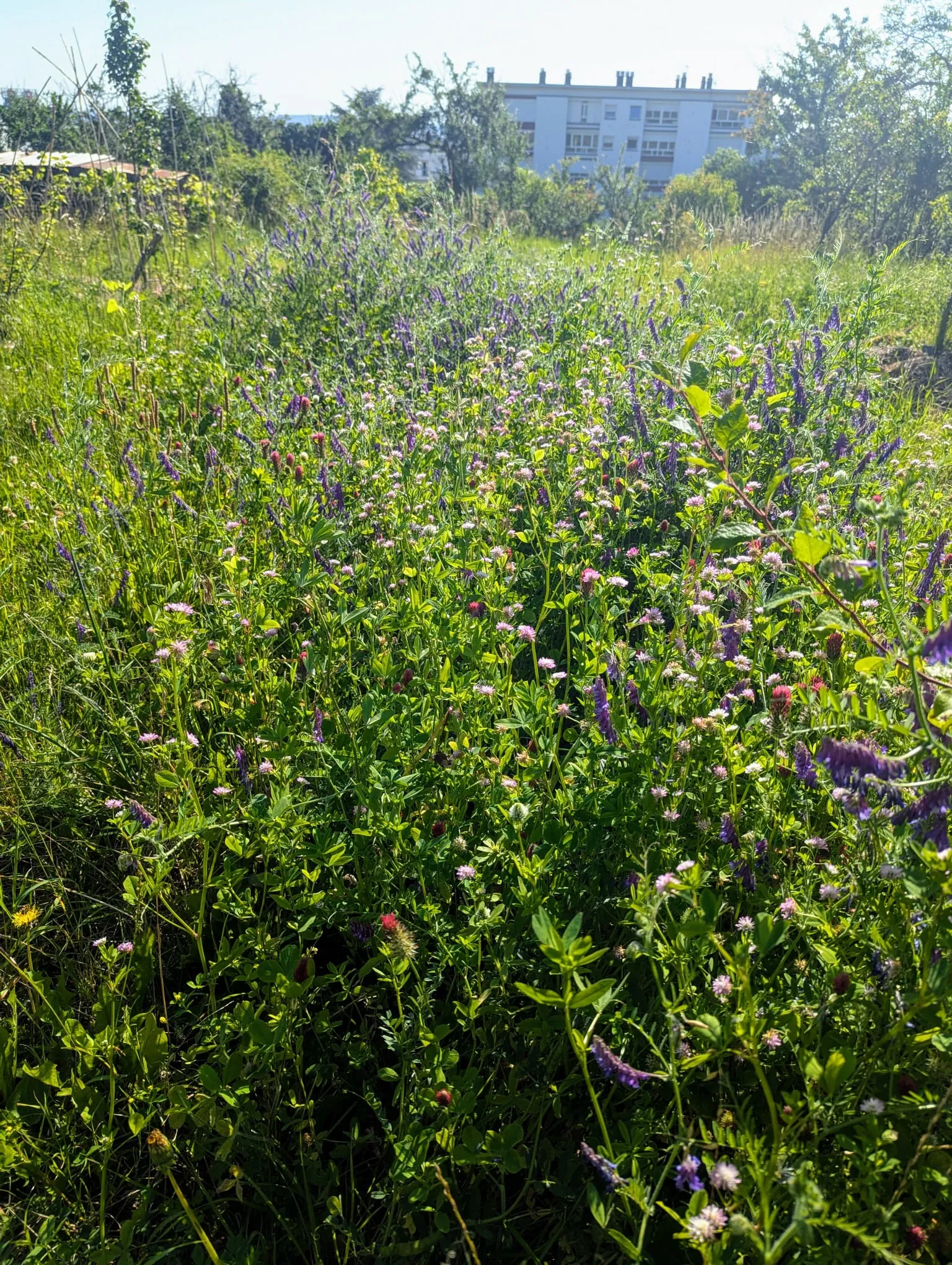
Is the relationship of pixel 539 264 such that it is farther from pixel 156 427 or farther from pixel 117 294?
pixel 156 427

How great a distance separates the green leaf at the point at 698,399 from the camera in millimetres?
1292

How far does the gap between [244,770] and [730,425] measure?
1.25 metres

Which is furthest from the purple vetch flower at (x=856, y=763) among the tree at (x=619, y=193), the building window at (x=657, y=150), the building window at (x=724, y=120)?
the building window at (x=724, y=120)

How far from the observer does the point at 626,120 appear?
262ft

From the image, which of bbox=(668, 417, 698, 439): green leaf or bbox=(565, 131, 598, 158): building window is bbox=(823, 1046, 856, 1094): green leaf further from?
bbox=(565, 131, 598, 158): building window

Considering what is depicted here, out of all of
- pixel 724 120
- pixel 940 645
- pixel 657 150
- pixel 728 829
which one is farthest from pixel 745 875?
pixel 724 120

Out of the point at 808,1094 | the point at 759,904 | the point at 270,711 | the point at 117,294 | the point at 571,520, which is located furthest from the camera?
the point at 117,294

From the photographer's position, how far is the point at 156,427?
3.79 metres

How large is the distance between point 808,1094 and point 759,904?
1.44 ft

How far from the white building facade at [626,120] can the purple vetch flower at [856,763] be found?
89.9m

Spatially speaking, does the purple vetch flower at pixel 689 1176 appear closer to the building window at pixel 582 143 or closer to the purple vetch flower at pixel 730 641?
the purple vetch flower at pixel 730 641

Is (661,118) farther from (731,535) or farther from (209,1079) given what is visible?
(209,1079)

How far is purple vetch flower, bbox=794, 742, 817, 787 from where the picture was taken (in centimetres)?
152

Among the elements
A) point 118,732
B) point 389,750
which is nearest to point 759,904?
point 389,750
